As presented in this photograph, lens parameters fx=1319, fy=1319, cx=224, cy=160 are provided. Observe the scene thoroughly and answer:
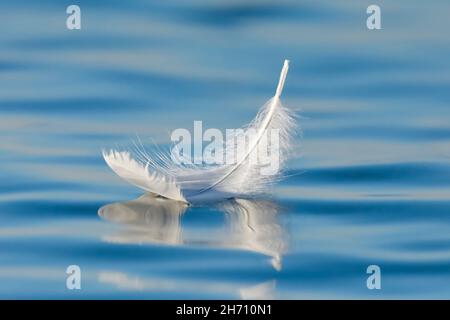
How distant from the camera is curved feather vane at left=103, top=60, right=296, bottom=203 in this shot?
567 centimetres

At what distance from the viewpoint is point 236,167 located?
5730 mm

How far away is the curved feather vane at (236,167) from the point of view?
5668 millimetres

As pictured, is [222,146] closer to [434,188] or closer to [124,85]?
[434,188]

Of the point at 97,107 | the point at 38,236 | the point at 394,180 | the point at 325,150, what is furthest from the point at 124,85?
the point at 38,236

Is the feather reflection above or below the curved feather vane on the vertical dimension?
below

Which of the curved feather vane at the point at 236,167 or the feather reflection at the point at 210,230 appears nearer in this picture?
the feather reflection at the point at 210,230

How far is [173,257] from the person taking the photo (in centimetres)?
519

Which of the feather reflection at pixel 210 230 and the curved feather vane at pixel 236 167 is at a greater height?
the curved feather vane at pixel 236 167

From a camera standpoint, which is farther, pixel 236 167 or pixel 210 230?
pixel 236 167

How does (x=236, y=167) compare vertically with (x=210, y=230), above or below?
above

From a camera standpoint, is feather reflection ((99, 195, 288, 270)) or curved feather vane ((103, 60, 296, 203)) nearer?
feather reflection ((99, 195, 288, 270))

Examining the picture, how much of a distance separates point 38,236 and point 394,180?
1.91 meters
